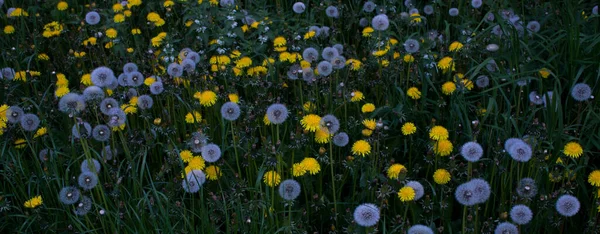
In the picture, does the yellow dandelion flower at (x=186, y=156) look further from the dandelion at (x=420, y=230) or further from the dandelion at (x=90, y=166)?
the dandelion at (x=420, y=230)

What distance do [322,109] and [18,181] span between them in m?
1.37

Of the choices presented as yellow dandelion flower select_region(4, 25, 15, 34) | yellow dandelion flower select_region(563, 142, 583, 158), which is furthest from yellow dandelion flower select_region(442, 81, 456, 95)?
yellow dandelion flower select_region(4, 25, 15, 34)

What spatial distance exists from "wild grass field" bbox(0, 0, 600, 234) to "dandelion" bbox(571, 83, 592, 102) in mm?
17

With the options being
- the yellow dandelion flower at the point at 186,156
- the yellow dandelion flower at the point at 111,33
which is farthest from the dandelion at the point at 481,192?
the yellow dandelion flower at the point at 111,33

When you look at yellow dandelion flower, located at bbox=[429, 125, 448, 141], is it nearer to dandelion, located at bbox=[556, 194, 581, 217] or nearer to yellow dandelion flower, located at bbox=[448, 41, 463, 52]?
dandelion, located at bbox=[556, 194, 581, 217]

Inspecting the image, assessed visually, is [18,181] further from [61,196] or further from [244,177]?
[244,177]

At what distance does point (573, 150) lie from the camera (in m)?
2.53

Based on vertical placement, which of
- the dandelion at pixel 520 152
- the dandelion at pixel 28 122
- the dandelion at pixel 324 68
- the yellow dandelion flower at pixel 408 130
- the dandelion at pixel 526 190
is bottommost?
the dandelion at pixel 526 190

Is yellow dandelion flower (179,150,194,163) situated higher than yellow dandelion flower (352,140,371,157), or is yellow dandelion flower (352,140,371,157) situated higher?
yellow dandelion flower (179,150,194,163)

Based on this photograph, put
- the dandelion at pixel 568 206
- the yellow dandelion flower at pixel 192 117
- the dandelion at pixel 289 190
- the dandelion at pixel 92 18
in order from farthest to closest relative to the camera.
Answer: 1. the dandelion at pixel 92 18
2. the yellow dandelion flower at pixel 192 117
3. the dandelion at pixel 289 190
4. the dandelion at pixel 568 206

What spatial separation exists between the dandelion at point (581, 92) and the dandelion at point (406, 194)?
101cm

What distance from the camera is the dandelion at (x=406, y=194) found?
2291 mm

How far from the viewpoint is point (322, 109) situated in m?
3.14

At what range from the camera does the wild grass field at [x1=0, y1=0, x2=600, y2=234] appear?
7.97 ft
